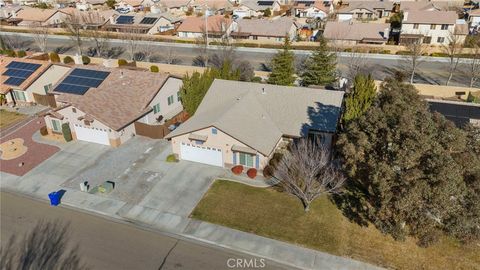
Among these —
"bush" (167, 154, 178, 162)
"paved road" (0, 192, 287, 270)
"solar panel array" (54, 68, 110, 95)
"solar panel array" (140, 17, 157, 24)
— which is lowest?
"paved road" (0, 192, 287, 270)

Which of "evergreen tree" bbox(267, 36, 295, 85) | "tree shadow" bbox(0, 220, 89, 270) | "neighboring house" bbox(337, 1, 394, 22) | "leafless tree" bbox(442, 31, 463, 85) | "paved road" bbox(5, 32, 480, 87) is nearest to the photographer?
"tree shadow" bbox(0, 220, 89, 270)

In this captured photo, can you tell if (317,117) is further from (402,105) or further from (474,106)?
(474,106)

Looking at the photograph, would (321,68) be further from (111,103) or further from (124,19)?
(124,19)

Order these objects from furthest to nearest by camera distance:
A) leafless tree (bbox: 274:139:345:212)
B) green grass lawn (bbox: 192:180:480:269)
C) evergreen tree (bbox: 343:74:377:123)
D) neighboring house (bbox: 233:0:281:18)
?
neighboring house (bbox: 233:0:281:18)
evergreen tree (bbox: 343:74:377:123)
leafless tree (bbox: 274:139:345:212)
green grass lawn (bbox: 192:180:480:269)

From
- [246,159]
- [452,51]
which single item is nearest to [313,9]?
[452,51]

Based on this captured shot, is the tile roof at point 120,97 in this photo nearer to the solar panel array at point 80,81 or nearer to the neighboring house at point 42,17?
the solar panel array at point 80,81

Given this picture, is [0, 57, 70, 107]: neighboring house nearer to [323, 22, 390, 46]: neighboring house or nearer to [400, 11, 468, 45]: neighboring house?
[323, 22, 390, 46]: neighboring house

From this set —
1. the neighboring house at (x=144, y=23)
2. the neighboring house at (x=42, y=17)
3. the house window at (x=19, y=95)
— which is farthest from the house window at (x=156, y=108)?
the neighboring house at (x=42, y=17)

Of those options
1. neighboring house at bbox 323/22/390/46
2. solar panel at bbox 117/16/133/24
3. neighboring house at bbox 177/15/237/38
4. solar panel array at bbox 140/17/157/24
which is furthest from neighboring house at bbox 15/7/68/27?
neighboring house at bbox 323/22/390/46

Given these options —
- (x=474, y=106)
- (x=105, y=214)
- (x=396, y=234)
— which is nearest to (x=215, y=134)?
(x=105, y=214)
